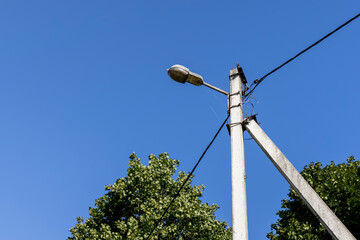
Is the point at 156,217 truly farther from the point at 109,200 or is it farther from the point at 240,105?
the point at 240,105

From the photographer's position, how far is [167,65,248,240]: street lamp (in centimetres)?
593

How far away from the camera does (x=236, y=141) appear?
6.67 m

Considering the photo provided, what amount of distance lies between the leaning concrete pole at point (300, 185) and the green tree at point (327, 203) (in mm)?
13969

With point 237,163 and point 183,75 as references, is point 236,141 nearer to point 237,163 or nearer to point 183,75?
point 237,163

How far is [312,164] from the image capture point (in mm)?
21531

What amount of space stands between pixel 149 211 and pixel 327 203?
904cm

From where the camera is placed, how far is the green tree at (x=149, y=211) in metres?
19.2

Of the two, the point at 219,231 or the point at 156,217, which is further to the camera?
the point at 219,231

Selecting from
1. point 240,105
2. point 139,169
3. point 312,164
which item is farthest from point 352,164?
point 240,105

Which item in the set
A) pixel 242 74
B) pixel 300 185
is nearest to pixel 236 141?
pixel 300 185

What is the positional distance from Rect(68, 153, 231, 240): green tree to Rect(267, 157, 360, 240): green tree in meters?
3.59

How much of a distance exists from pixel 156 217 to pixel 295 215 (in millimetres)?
7439

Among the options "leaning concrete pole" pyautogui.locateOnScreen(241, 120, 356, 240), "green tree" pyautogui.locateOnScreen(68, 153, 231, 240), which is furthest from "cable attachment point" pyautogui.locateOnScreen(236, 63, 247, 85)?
"green tree" pyautogui.locateOnScreen(68, 153, 231, 240)

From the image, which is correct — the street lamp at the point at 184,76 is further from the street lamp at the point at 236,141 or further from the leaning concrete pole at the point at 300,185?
the leaning concrete pole at the point at 300,185
